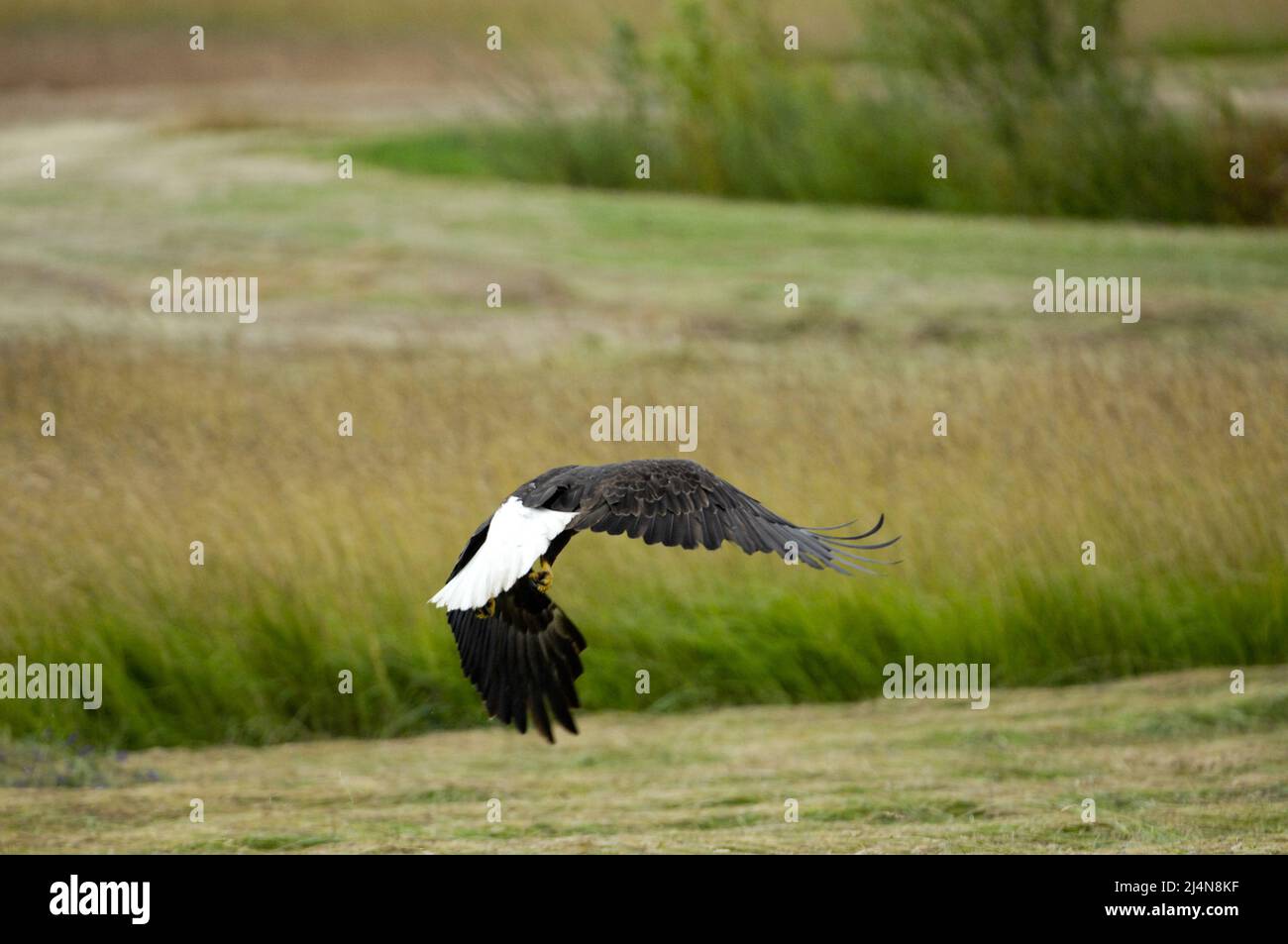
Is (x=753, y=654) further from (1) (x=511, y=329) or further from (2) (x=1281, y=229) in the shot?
(2) (x=1281, y=229)

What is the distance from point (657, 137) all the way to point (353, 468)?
669 inches

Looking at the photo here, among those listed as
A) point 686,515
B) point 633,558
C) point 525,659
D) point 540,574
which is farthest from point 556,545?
point 633,558

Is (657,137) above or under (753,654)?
above

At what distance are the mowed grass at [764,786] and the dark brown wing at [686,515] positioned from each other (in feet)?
5.13

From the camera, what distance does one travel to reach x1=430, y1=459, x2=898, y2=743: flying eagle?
5.25 metres

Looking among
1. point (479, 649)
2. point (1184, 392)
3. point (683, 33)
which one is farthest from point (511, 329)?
point (683, 33)

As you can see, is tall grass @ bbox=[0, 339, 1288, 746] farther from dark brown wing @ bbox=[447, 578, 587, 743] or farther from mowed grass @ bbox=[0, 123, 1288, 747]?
dark brown wing @ bbox=[447, 578, 587, 743]

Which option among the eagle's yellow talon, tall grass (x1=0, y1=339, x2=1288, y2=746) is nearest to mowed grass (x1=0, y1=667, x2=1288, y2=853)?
tall grass (x1=0, y1=339, x2=1288, y2=746)

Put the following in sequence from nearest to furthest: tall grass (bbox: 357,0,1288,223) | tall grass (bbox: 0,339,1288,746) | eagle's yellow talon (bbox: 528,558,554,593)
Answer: eagle's yellow talon (bbox: 528,558,554,593)
tall grass (bbox: 0,339,1288,746)
tall grass (bbox: 357,0,1288,223)

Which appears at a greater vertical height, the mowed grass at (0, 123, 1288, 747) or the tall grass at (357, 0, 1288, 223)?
the tall grass at (357, 0, 1288, 223)

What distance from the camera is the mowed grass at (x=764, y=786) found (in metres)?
6.61

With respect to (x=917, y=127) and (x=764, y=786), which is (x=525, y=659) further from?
(x=917, y=127)

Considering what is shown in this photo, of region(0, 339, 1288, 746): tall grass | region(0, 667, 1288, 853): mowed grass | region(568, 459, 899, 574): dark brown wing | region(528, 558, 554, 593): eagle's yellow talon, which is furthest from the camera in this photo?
region(0, 339, 1288, 746): tall grass

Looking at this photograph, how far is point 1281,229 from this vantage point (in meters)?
21.5
